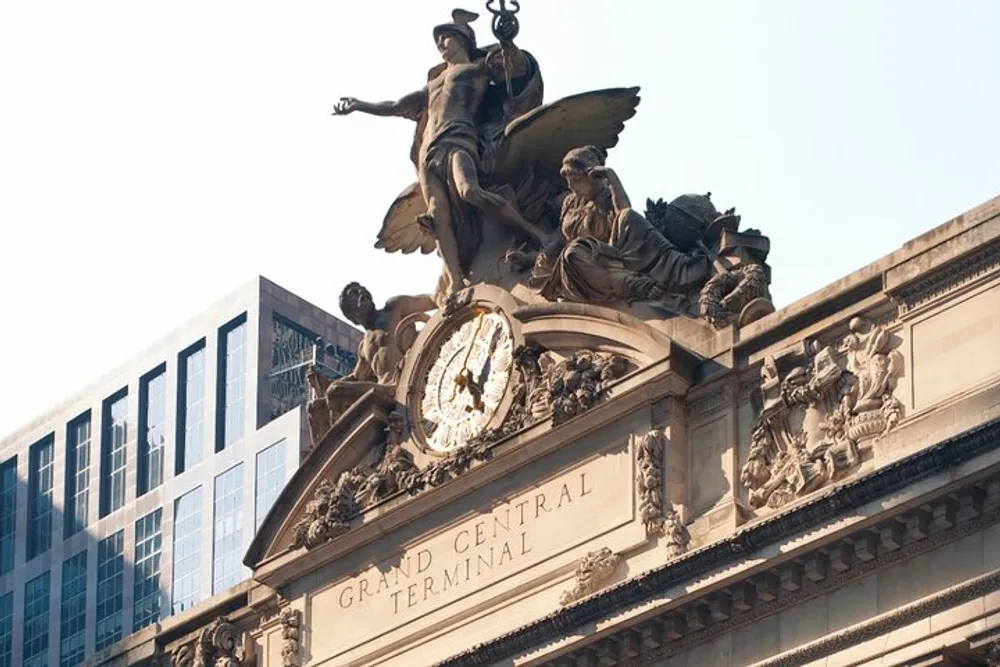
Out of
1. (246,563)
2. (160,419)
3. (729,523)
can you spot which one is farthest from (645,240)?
(160,419)

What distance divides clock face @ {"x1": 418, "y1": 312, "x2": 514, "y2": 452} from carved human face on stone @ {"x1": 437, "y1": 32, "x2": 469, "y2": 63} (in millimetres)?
4513

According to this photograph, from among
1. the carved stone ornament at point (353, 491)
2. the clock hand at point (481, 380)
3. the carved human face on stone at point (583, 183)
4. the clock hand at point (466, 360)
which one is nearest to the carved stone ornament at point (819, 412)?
the carved human face on stone at point (583, 183)

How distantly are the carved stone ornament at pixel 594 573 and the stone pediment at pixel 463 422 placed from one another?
2.09 meters

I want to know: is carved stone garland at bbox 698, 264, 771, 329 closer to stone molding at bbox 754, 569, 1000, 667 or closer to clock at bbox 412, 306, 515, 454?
clock at bbox 412, 306, 515, 454

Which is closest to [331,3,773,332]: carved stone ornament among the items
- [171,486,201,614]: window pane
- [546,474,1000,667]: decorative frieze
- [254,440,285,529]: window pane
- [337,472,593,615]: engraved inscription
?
[337,472,593,615]: engraved inscription

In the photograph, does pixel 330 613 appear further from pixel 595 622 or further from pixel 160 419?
pixel 160 419

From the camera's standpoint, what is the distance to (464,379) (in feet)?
175

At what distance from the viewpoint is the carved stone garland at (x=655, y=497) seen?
48875mm

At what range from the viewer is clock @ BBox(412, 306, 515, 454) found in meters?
52.9

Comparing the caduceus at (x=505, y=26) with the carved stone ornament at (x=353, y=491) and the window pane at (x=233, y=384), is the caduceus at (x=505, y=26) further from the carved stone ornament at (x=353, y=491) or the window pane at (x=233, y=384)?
the window pane at (x=233, y=384)

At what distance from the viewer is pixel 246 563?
184ft

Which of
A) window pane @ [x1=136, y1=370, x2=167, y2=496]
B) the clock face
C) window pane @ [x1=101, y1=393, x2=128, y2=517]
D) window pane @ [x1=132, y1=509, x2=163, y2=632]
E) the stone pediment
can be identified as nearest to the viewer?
the stone pediment

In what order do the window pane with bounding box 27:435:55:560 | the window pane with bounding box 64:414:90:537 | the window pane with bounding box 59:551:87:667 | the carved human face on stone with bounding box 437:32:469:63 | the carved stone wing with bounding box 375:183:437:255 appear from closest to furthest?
the carved human face on stone with bounding box 437:32:469:63, the carved stone wing with bounding box 375:183:437:255, the window pane with bounding box 59:551:87:667, the window pane with bounding box 64:414:90:537, the window pane with bounding box 27:435:55:560

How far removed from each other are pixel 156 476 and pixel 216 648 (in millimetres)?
41858
